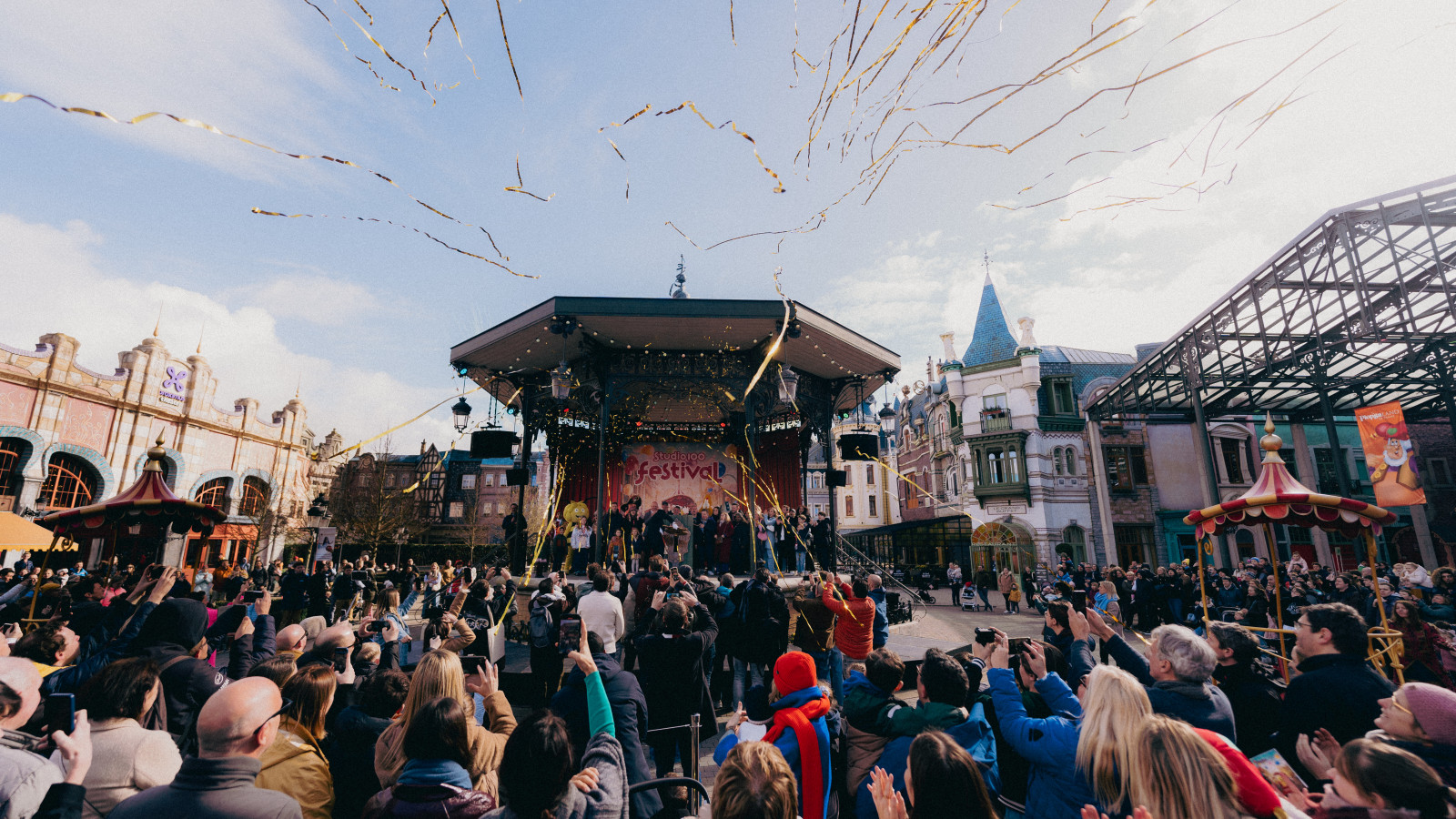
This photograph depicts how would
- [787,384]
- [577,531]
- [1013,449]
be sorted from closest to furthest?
[787,384] → [577,531] → [1013,449]

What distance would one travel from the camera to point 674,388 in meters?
14.3

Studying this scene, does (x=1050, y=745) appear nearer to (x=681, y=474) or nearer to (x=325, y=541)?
(x=681, y=474)

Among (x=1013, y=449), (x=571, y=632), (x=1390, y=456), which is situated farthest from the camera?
(x=1013, y=449)

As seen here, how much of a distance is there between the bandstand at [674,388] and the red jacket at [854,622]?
15.8 ft

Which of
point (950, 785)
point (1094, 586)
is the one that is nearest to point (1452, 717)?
point (950, 785)

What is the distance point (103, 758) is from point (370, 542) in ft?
101

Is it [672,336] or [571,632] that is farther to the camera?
[672,336]

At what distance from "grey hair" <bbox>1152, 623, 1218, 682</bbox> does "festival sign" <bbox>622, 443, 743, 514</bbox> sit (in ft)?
46.6

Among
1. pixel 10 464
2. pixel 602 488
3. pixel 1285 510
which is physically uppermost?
pixel 10 464

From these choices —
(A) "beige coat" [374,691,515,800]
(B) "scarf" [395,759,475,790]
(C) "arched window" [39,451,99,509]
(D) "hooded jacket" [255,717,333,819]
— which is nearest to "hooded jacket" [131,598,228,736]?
(D) "hooded jacket" [255,717,333,819]

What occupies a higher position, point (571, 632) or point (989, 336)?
point (989, 336)

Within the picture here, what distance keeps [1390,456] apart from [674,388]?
20252 mm

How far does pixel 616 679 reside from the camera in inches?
130

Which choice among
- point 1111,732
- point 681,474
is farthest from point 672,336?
point 1111,732
